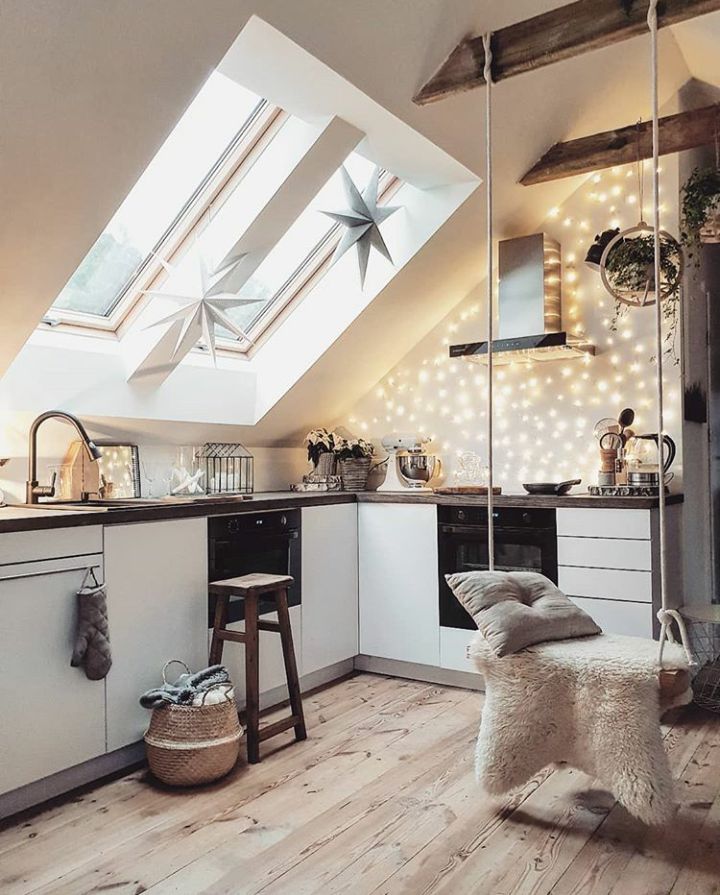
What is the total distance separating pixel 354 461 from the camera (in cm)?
427

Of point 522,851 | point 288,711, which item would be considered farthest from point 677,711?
point 288,711

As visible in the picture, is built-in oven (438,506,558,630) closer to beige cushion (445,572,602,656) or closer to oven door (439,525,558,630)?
oven door (439,525,558,630)

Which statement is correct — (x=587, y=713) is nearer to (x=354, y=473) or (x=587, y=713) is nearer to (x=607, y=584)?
(x=607, y=584)

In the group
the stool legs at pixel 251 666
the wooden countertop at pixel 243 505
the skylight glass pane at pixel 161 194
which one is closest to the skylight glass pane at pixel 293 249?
the skylight glass pane at pixel 161 194

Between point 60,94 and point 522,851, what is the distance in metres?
2.54

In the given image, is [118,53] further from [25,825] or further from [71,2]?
[25,825]

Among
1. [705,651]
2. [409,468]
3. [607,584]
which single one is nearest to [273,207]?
[409,468]

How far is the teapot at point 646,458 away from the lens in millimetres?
3527

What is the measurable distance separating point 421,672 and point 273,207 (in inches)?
92.7

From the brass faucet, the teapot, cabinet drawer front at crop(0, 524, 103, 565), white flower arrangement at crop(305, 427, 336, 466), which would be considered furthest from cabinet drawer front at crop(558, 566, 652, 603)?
the brass faucet

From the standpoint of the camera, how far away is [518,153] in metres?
3.61

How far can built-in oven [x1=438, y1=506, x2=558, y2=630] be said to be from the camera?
138 inches

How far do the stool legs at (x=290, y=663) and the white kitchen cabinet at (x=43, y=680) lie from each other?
2.40 feet

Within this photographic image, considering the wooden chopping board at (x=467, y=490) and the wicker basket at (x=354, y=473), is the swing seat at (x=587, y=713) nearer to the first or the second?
the wooden chopping board at (x=467, y=490)
